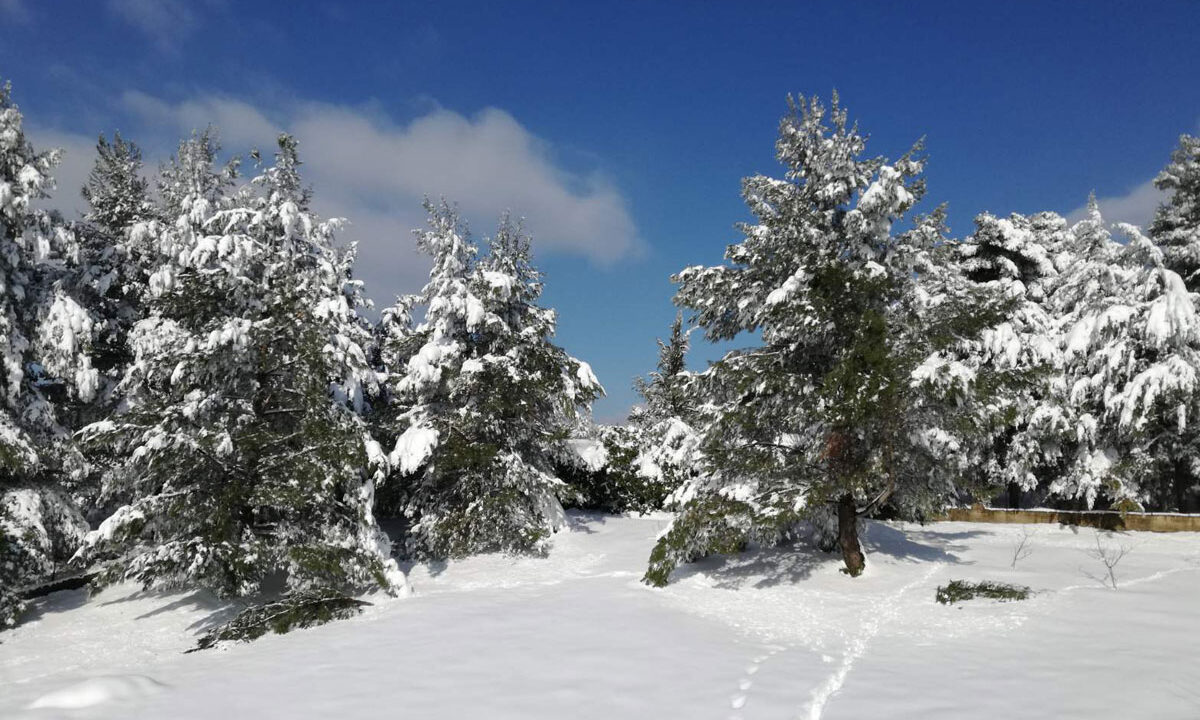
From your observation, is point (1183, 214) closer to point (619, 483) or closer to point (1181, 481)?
point (1181, 481)

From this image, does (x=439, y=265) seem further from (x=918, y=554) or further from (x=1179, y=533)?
(x=1179, y=533)

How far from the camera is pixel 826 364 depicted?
13242mm

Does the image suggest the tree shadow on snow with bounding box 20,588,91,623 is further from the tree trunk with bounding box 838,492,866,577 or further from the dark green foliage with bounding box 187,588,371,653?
the tree trunk with bounding box 838,492,866,577

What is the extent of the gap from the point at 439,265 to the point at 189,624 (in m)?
9.51

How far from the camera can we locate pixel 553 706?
20.6ft

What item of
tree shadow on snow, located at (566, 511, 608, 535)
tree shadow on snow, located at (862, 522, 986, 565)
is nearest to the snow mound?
tree shadow on snow, located at (566, 511, 608, 535)

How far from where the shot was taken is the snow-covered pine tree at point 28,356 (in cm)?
1275

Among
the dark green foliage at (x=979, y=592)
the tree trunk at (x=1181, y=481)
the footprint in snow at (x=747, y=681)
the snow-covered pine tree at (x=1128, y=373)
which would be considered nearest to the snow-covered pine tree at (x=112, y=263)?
the footprint in snow at (x=747, y=681)

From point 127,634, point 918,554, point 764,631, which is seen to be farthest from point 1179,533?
point 127,634

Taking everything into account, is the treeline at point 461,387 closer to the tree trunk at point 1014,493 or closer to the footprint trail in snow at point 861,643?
the footprint trail in snow at point 861,643

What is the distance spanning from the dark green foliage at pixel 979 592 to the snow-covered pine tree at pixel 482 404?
8.37 metres

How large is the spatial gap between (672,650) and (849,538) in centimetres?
578

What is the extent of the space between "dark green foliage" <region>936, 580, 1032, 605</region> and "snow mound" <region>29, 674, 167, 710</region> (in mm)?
10588

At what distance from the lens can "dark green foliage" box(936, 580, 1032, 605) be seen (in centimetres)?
1052
